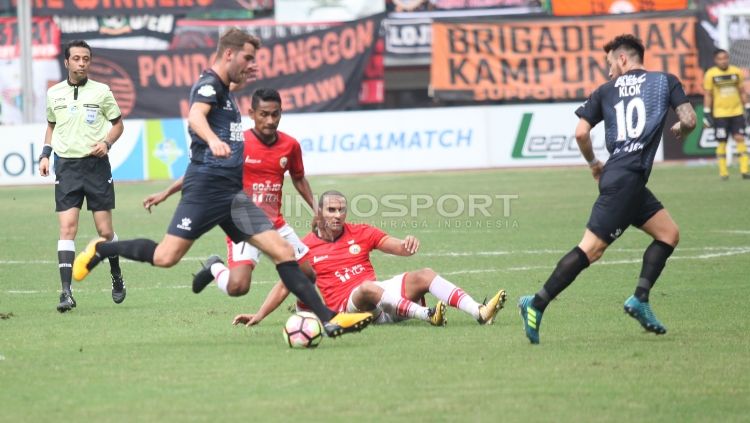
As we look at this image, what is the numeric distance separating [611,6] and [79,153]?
28.0 metres

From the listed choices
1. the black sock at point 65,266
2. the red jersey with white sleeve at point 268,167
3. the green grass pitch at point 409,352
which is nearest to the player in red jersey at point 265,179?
the red jersey with white sleeve at point 268,167

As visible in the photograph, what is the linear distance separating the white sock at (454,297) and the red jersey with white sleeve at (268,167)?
132 cm

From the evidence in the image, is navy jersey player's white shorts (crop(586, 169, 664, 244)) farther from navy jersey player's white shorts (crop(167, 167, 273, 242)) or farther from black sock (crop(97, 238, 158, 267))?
black sock (crop(97, 238, 158, 267))

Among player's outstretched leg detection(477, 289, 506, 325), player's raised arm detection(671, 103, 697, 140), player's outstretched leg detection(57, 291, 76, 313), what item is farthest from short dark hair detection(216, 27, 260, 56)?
player's outstretched leg detection(57, 291, 76, 313)

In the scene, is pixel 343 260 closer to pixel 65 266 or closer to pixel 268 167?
pixel 268 167

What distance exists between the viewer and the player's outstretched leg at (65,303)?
36.5ft

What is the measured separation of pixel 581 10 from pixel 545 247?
22.8m

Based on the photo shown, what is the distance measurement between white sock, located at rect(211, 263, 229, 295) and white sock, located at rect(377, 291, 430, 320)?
1.18 m

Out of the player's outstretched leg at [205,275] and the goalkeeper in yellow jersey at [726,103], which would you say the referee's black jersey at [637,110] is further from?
the goalkeeper in yellow jersey at [726,103]

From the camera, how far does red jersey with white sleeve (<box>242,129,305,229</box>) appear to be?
33.8ft

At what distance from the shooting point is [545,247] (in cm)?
1593

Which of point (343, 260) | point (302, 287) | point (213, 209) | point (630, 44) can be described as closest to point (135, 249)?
point (213, 209)

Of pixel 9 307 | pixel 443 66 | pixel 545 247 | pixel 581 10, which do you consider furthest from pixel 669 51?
pixel 9 307

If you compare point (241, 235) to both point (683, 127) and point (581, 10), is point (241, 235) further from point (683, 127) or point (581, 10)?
point (581, 10)
